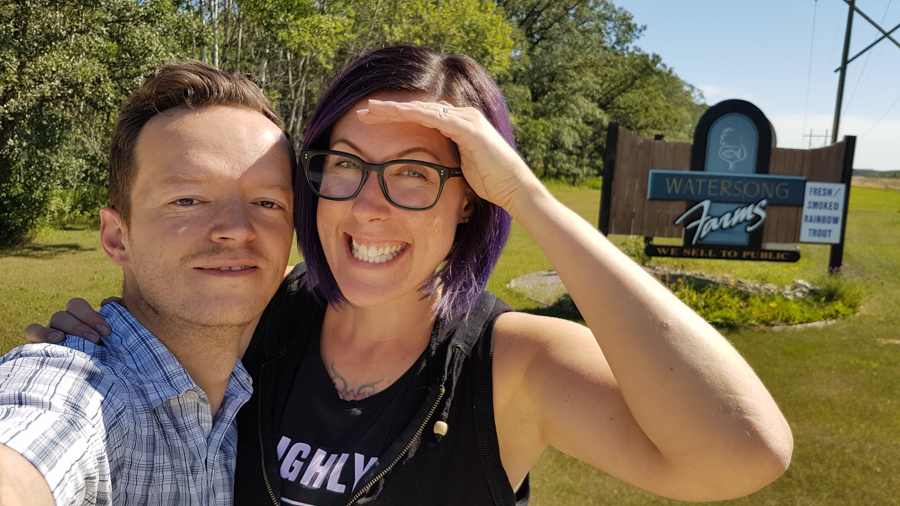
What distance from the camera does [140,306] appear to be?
162cm

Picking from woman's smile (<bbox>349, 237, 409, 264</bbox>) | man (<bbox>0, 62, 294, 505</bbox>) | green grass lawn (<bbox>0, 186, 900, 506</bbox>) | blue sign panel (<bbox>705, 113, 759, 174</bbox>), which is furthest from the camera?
blue sign panel (<bbox>705, 113, 759, 174</bbox>)

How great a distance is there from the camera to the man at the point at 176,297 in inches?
51.0

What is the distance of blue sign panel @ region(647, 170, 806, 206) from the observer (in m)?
9.16

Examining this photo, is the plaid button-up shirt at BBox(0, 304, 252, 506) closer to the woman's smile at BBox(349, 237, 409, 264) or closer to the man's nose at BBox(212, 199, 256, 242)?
the man's nose at BBox(212, 199, 256, 242)

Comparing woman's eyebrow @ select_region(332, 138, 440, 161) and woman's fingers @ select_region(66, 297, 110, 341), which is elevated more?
woman's eyebrow @ select_region(332, 138, 440, 161)

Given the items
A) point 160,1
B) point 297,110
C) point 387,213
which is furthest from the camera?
point 297,110

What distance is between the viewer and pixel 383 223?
1.73 m

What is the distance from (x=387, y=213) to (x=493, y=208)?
42cm

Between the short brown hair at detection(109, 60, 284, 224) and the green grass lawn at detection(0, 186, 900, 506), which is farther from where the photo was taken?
the green grass lawn at detection(0, 186, 900, 506)

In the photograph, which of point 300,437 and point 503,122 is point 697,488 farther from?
point 503,122

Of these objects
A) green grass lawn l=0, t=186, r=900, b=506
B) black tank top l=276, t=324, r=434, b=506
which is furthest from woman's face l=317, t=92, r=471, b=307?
green grass lawn l=0, t=186, r=900, b=506

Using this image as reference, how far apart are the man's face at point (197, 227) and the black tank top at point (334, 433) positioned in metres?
0.29

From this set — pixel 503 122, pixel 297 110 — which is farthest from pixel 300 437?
pixel 297 110

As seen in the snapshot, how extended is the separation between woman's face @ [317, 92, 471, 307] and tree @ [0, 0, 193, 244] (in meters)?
11.3
